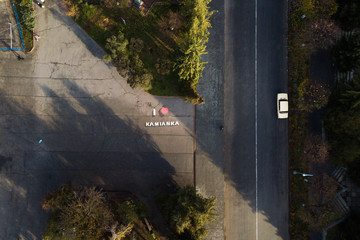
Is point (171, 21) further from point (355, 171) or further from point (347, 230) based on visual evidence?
point (347, 230)

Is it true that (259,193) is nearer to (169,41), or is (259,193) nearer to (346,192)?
(346,192)

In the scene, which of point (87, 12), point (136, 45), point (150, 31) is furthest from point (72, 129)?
point (150, 31)

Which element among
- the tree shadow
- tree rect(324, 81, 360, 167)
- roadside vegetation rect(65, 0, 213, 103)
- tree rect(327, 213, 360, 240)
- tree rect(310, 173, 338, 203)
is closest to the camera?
tree rect(324, 81, 360, 167)

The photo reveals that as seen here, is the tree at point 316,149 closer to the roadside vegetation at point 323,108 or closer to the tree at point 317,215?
the roadside vegetation at point 323,108

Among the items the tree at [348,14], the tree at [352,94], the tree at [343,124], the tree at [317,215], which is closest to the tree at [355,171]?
the tree at [343,124]

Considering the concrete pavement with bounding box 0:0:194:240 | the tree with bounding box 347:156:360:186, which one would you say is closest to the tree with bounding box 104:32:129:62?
the concrete pavement with bounding box 0:0:194:240

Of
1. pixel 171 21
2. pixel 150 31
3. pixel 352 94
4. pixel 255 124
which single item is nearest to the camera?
pixel 352 94

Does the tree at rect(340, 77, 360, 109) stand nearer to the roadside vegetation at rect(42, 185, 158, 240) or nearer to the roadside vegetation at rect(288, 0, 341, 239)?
the roadside vegetation at rect(288, 0, 341, 239)
